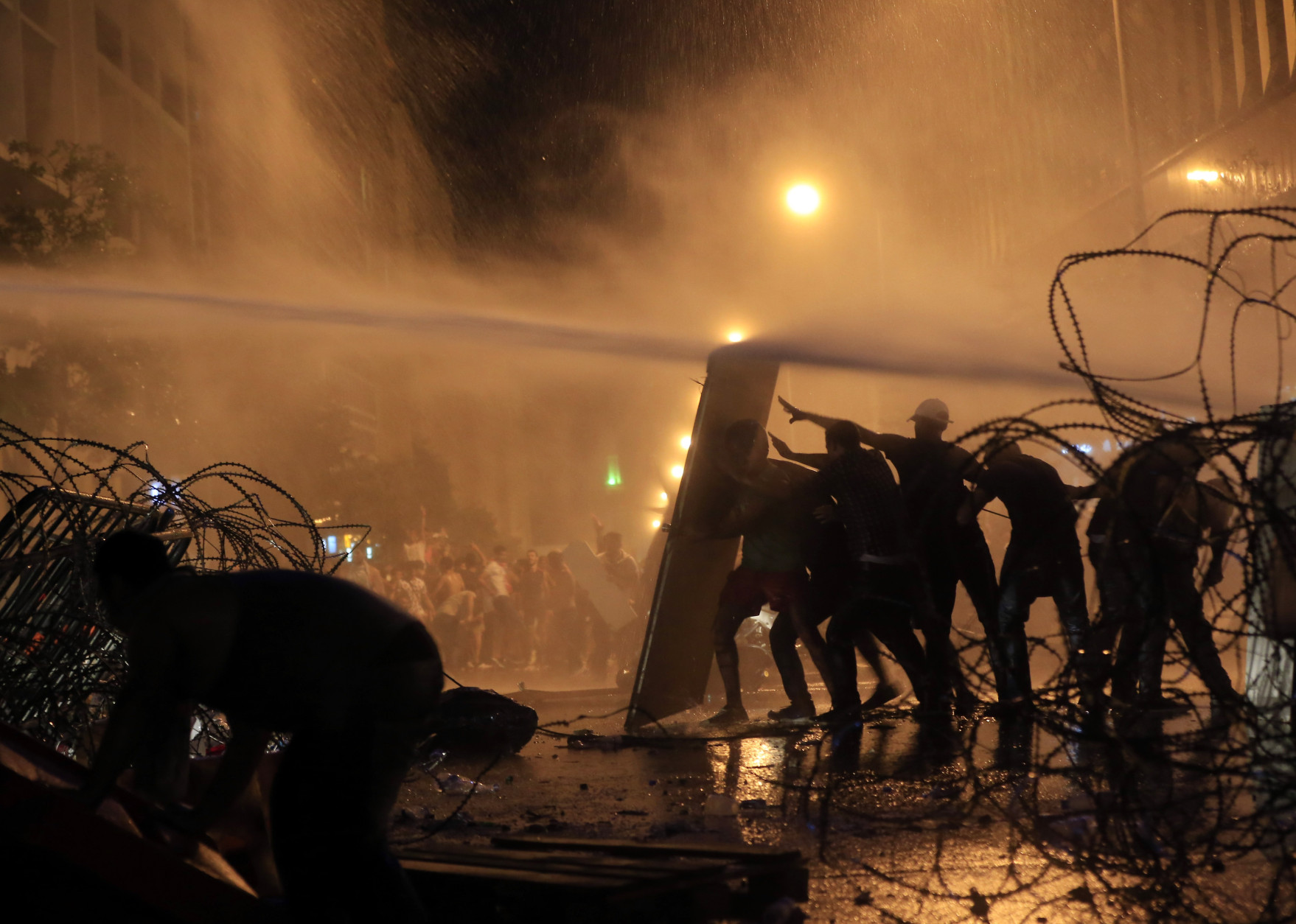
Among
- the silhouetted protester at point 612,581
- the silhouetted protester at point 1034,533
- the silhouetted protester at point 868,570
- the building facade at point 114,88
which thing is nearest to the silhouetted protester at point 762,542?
the silhouetted protester at point 868,570

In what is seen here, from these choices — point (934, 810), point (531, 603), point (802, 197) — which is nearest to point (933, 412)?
point (934, 810)

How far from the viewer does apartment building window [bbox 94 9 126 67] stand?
28394 millimetres

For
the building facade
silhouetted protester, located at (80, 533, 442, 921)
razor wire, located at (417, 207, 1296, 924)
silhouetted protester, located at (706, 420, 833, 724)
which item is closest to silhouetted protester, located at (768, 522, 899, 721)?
silhouetted protester, located at (706, 420, 833, 724)

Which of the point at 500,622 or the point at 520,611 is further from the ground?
the point at 520,611

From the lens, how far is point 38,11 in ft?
75.9

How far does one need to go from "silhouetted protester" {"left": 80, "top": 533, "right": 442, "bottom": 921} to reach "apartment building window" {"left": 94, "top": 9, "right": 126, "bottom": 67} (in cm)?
2984

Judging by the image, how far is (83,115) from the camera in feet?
83.1

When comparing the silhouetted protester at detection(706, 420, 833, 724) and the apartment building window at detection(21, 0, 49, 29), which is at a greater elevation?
the apartment building window at detection(21, 0, 49, 29)

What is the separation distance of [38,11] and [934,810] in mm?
25368

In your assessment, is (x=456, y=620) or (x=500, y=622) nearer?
(x=456, y=620)

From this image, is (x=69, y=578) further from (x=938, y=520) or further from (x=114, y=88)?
(x=114, y=88)

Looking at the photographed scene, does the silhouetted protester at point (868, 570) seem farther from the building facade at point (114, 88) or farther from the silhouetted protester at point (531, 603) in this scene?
the building facade at point (114, 88)

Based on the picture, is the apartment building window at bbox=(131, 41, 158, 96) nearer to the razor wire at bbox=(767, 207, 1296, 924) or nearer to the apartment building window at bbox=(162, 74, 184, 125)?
the apartment building window at bbox=(162, 74, 184, 125)

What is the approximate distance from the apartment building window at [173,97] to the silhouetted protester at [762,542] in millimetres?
30181
